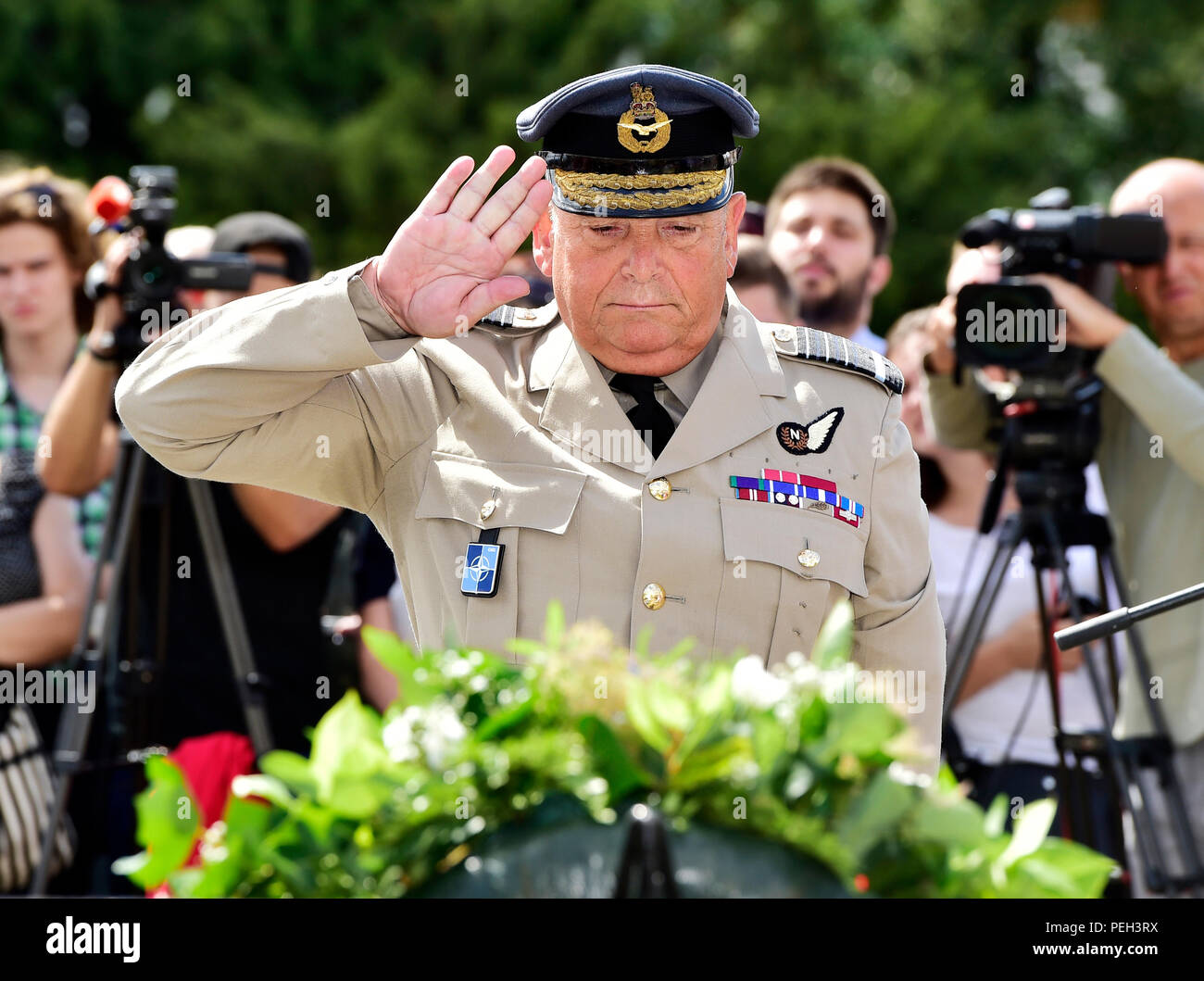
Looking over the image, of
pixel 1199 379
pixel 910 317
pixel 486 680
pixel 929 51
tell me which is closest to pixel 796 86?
pixel 929 51

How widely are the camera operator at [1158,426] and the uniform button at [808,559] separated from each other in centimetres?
129

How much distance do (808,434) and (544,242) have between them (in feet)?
1.53

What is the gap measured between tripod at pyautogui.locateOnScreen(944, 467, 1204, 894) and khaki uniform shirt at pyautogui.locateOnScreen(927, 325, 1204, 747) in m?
0.06

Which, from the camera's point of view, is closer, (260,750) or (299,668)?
(260,750)

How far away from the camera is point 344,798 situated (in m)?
1.26

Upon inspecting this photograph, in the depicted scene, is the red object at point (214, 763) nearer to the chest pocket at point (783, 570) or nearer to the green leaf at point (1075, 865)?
the chest pocket at point (783, 570)

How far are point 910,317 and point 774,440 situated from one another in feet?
7.59

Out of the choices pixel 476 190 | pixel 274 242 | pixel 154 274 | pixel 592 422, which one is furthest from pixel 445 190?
pixel 274 242

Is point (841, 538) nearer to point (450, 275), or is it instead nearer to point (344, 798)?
point (450, 275)

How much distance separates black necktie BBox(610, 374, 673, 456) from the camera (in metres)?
2.36

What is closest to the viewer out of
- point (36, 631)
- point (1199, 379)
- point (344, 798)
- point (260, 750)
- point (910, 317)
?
point (344, 798)

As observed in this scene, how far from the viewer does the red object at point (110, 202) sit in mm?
3693

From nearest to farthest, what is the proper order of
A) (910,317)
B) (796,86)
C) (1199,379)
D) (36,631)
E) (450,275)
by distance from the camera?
(450,275) < (1199,379) < (36,631) < (910,317) < (796,86)

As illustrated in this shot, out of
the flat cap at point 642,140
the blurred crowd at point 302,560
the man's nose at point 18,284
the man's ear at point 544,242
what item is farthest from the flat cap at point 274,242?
the flat cap at point 642,140
